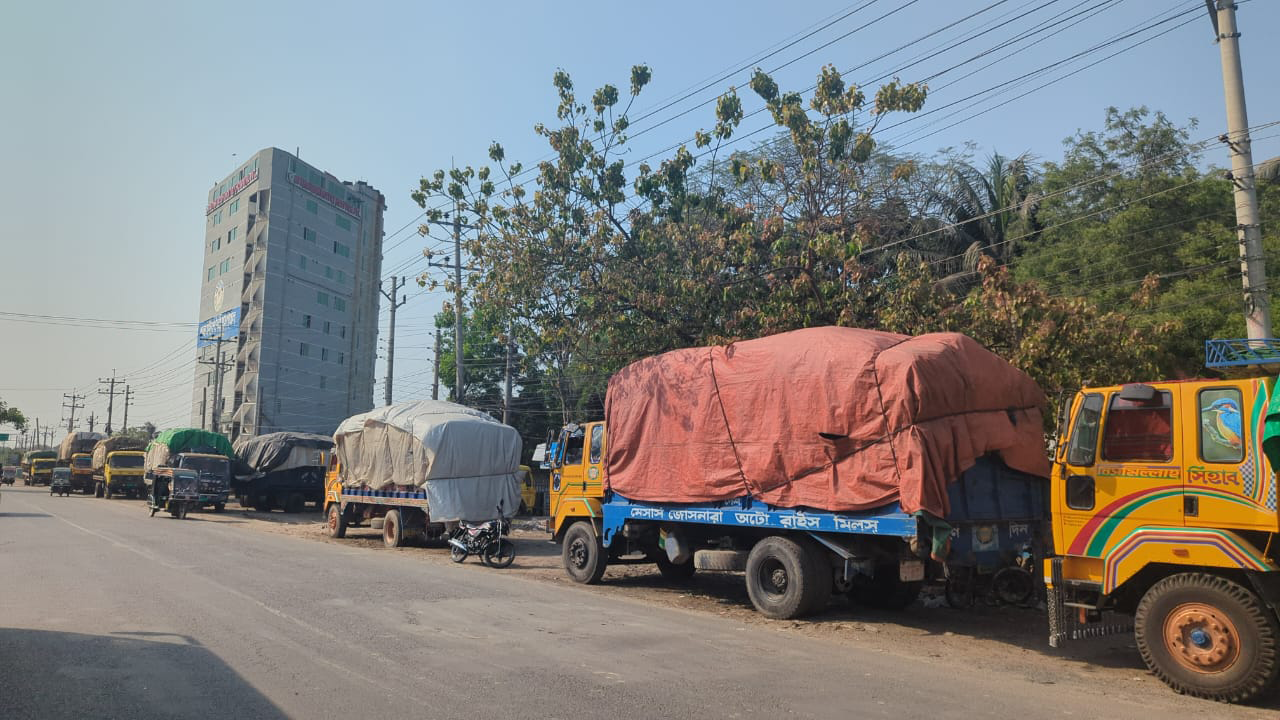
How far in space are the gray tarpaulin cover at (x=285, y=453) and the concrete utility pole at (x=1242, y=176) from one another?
33.4m

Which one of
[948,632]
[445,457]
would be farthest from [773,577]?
[445,457]

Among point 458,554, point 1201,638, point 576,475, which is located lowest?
point 458,554

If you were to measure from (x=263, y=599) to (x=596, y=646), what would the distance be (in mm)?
5121

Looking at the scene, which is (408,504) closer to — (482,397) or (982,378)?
(982,378)

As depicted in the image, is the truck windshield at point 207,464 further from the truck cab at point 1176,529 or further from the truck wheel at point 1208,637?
the truck wheel at point 1208,637

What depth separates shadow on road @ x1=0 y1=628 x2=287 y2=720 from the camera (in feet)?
20.4

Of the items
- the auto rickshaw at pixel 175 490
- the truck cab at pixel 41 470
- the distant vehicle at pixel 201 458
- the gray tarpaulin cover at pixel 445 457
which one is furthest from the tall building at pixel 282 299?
the gray tarpaulin cover at pixel 445 457

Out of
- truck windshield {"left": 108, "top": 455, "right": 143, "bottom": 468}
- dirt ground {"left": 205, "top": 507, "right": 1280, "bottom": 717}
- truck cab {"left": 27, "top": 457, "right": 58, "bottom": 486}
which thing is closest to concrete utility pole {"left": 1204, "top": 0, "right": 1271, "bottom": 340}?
dirt ground {"left": 205, "top": 507, "right": 1280, "bottom": 717}

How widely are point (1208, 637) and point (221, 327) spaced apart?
81.8m

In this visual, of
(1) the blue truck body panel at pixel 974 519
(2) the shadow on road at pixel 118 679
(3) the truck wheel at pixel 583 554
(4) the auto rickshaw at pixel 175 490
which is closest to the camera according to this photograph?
(2) the shadow on road at pixel 118 679

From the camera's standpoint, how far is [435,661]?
7.96 meters

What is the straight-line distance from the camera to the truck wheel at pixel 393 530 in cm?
2147

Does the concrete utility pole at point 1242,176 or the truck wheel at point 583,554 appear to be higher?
the concrete utility pole at point 1242,176

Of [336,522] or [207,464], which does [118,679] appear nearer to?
[336,522]
